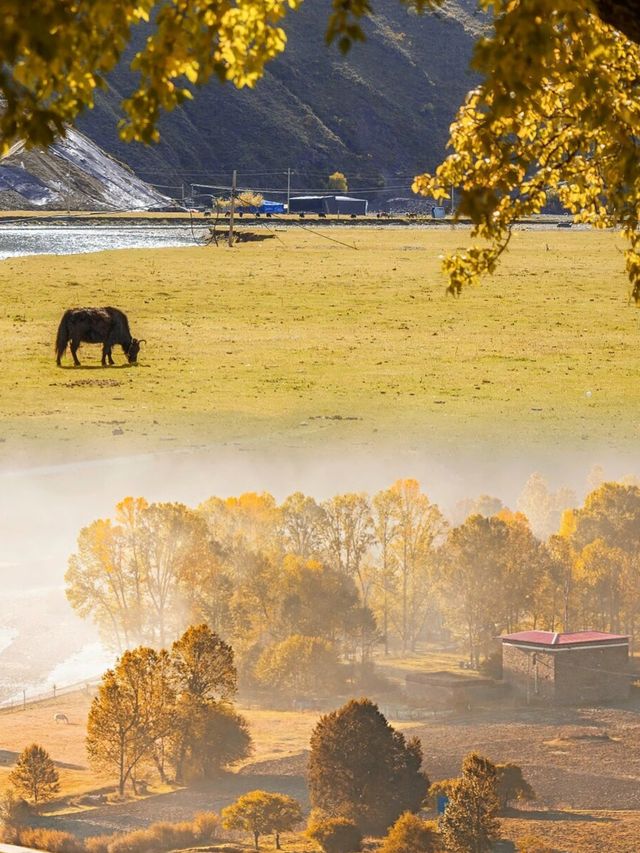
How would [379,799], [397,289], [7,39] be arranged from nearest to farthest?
[7,39]
[379,799]
[397,289]

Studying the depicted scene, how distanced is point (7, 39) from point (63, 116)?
1334mm

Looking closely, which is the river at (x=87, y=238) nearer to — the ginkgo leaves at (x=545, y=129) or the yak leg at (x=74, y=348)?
→ the yak leg at (x=74, y=348)

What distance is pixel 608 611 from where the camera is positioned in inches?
2785

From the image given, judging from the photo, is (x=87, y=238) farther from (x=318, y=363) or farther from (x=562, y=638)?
(x=318, y=363)

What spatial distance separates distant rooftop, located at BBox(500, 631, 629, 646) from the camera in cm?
6631

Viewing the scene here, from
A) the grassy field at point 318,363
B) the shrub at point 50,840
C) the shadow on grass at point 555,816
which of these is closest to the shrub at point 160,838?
the shrub at point 50,840

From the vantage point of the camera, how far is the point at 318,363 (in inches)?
1693

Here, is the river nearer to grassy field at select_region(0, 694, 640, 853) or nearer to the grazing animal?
grassy field at select_region(0, 694, 640, 853)

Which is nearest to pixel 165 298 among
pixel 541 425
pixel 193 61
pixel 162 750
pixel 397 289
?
pixel 397 289

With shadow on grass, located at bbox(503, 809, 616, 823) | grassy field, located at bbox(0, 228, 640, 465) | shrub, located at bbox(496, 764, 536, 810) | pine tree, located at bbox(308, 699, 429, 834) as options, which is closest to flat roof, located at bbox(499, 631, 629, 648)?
shadow on grass, located at bbox(503, 809, 616, 823)

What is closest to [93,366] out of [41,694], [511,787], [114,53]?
[511,787]

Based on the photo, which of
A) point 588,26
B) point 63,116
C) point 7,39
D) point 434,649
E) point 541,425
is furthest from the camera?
point 434,649

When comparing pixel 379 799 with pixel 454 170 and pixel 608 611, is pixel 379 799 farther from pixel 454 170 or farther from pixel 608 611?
pixel 454 170

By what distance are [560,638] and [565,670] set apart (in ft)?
6.38
